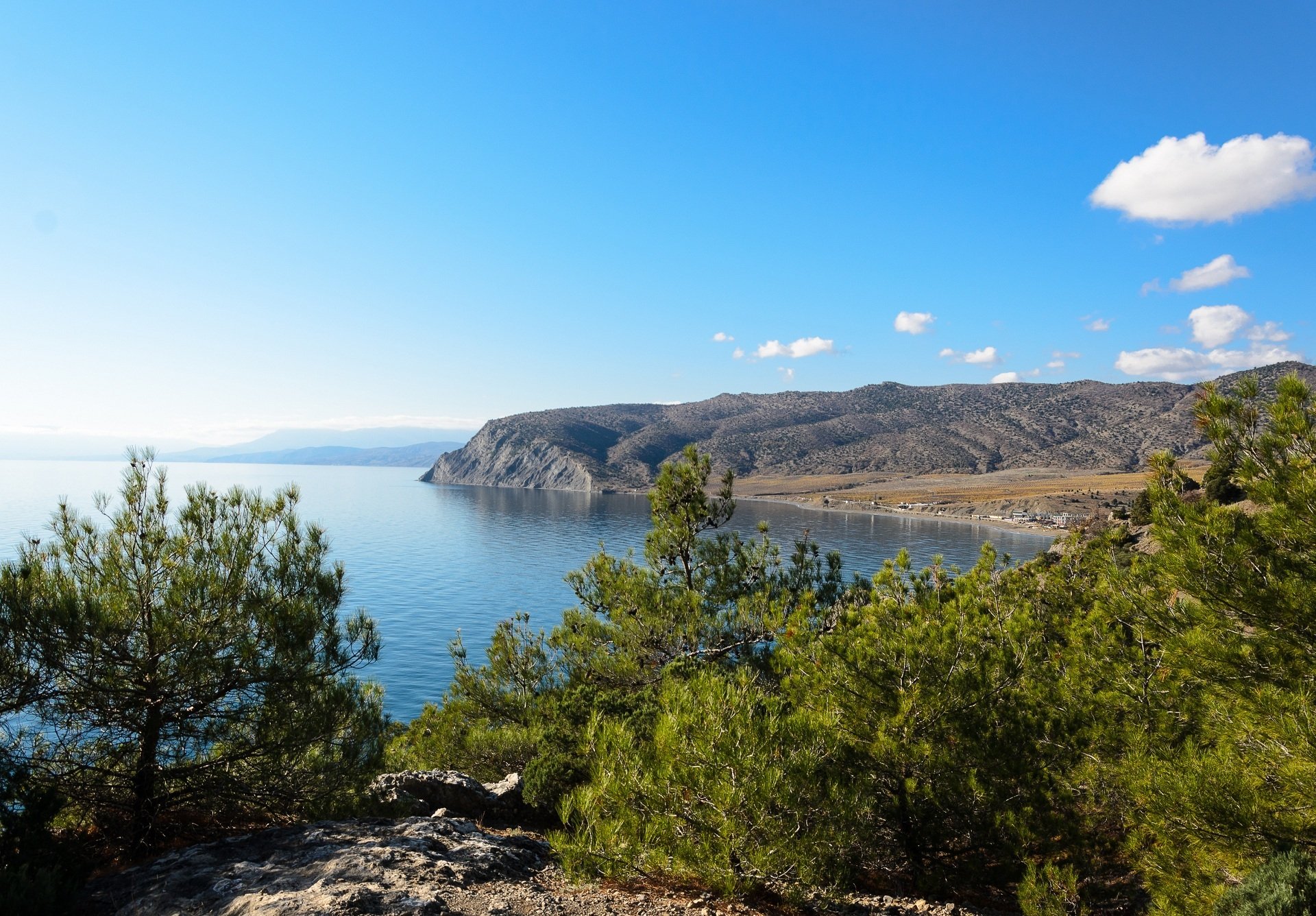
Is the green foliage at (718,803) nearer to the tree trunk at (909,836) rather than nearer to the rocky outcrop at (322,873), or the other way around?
the rocky outcrop at (322,873)

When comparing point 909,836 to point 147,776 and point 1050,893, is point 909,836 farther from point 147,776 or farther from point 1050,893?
point 147,776

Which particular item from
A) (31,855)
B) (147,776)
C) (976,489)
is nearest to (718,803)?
(31,855)

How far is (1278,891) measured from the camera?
530cm

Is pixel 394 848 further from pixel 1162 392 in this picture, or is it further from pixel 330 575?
pixel 1162 392

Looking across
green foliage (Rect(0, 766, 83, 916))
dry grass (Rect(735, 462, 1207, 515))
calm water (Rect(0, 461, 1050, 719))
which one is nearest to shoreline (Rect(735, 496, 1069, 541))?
calm water (Rect(0, 461, 1050, 719))

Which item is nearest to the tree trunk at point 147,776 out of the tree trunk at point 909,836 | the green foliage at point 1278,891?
the tree trunk at point 909,836

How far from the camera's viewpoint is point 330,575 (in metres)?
9.21

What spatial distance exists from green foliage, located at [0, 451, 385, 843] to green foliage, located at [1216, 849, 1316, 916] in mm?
9494

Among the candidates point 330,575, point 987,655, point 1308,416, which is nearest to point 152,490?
point 330,575

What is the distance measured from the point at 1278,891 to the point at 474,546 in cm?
8208

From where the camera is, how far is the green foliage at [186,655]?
7504mm

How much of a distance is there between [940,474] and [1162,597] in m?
171

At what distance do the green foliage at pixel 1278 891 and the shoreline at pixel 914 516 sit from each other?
82.0 metres

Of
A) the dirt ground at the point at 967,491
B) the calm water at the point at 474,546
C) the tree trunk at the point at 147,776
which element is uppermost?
the tree trunk at the point at 147,776
